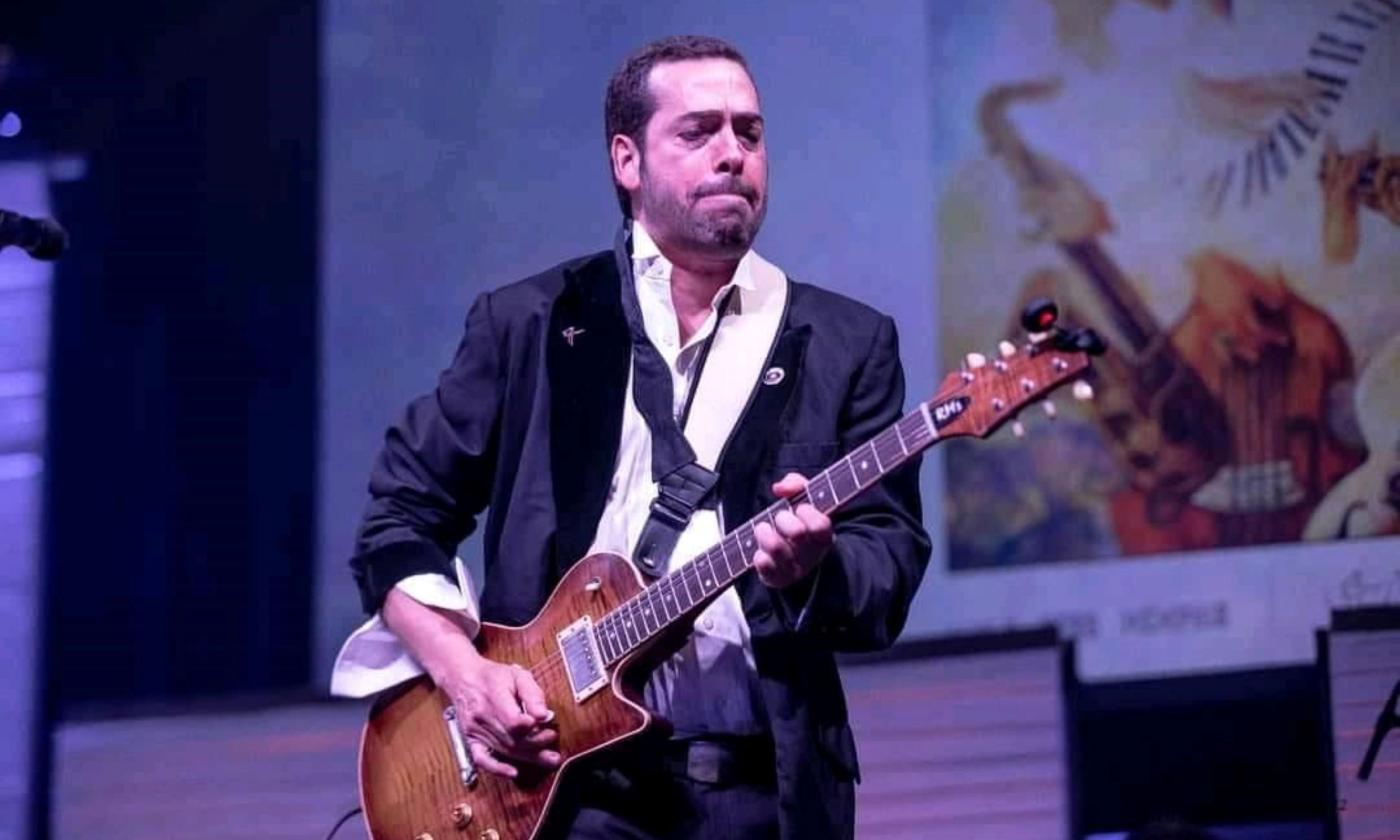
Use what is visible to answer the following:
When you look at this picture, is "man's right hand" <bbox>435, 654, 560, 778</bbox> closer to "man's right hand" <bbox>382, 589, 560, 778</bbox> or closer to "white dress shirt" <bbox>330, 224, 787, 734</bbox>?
"man's right hand" <bbox>382, 589, 560, 778</bbox>

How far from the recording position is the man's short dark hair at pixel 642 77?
3262mm

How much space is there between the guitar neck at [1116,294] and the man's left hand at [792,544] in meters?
1.99

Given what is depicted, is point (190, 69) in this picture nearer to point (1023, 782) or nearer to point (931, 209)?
point (931, 209)

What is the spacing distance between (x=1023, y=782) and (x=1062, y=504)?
26.3 inches

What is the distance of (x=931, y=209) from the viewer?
186 inches

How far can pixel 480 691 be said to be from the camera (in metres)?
3.02

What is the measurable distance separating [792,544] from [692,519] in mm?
339

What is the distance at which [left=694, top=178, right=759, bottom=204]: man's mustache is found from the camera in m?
3.13

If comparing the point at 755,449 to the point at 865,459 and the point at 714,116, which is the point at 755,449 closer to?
the point at 865,459

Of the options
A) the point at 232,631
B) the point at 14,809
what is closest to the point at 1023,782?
the point at 232,631

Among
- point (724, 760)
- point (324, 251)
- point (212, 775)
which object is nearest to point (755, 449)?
point (724, 760)

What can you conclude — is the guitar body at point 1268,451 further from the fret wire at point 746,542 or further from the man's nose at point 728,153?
the fret wire at point 746,542

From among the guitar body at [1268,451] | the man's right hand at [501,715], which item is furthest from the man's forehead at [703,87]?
the guitar body at [1268,451]

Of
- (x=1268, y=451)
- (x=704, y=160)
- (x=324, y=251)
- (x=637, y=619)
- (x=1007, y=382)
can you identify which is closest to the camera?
(x=1007, y=382)
